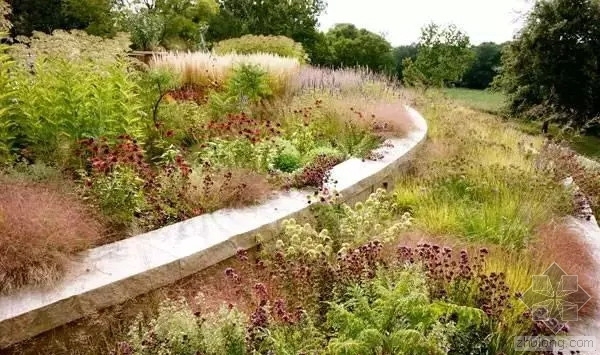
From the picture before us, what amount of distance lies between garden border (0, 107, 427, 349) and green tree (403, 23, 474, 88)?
1818 centimetres

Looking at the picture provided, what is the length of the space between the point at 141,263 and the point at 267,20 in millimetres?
28080

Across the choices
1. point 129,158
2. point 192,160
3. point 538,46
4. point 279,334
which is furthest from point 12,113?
point 538,46

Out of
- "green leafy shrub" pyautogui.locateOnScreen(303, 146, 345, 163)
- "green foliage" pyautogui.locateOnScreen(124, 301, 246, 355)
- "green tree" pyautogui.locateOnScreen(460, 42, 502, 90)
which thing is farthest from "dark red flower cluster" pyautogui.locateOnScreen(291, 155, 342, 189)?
"green tree" pyautogui.locateOnScreen(460, 42, 502, 90)

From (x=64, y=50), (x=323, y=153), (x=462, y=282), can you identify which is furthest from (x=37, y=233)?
(x=323, y=153)

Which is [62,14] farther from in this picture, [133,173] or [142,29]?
[133,173]

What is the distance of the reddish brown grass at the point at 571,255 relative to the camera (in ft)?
11.2

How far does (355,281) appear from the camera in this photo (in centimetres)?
302

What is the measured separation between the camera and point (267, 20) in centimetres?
2944

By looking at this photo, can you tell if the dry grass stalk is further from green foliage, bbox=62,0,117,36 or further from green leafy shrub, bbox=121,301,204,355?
green foliage, bbox=62,0,117,36

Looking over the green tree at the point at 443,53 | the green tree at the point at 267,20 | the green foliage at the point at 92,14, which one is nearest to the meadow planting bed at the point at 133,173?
the green foliage at the point at 92,14

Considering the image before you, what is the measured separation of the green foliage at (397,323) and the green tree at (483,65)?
29.6 meters

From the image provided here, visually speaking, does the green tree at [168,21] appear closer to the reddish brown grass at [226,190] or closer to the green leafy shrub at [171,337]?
the reddish brown grass at [226,190]

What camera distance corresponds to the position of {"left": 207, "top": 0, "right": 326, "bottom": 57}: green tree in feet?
93.5

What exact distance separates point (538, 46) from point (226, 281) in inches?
638
